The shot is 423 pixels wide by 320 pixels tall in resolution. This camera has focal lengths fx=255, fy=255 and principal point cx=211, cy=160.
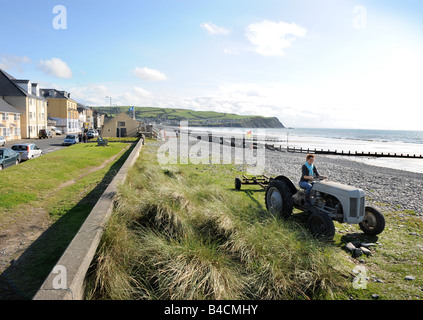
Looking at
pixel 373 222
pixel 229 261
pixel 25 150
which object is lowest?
pixel 229 261

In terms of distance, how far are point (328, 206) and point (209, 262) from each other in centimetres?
407

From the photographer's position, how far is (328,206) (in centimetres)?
684

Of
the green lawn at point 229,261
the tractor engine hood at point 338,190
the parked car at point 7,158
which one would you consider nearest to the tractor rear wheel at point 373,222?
the green lawn at point 229,261

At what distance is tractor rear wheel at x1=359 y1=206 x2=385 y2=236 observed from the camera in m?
6.64

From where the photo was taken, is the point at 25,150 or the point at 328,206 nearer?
the point at 328,206

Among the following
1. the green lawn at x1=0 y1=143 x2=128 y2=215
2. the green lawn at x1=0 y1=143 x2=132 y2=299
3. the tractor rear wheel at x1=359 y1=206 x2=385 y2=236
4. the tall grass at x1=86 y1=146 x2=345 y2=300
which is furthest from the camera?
the green lawn at x1=0 y1=143 x2=128 y2=215

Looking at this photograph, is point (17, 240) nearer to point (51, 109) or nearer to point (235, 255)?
point (235, 255)

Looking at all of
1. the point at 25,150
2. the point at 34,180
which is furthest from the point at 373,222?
the point at 25,150

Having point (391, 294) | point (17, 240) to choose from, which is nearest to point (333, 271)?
point (391, 294)

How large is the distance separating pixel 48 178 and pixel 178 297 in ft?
37.8

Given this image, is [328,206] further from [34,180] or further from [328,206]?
[34,180]

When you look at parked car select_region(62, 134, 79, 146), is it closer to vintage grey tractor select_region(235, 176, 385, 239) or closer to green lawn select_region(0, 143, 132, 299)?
green lawn select_region(0, 143, 132, 299)

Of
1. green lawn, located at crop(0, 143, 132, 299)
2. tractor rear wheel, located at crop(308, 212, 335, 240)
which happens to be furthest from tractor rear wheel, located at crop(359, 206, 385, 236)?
green lawn, located at crop(0, 143, 132, 299)

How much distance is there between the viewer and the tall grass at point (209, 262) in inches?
158
